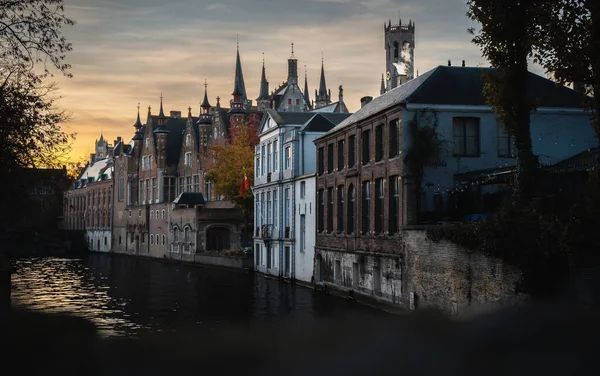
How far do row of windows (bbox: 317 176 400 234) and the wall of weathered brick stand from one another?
1.11 metres


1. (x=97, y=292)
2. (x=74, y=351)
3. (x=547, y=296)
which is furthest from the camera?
(x=97, y=292)

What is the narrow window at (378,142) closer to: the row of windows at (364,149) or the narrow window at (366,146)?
the row of windows at (364,149)

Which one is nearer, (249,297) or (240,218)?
(249,297)

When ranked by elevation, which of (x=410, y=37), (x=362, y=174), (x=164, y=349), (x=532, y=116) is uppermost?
(x=410, y=37)

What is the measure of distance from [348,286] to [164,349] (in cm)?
2869

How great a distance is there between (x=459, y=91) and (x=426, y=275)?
917 cm

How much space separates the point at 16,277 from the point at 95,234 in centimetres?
5892

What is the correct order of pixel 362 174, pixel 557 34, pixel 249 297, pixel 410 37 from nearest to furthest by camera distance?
1. pixel 557 34
2. pixel 362 174
3. pixel 249 297
4. pixel 410 37

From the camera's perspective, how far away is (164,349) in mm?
5859

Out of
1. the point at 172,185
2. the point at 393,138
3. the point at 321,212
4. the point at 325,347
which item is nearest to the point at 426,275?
the point at 393,138

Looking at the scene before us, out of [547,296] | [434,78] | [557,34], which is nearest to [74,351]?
[547,296]

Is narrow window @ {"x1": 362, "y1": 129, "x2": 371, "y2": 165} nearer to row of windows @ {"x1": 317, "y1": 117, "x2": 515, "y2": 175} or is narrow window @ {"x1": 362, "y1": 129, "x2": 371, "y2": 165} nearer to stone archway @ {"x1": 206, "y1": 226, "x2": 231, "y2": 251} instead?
row of windows @ {"x1": 317, "y1": 117, "x2": 515, "y2": 175}

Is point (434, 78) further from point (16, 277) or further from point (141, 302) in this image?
point (16, 277)

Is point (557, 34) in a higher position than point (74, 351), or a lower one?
higher
